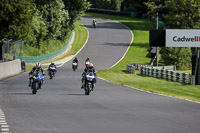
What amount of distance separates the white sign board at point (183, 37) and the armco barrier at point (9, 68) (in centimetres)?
1281

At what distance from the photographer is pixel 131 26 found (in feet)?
357

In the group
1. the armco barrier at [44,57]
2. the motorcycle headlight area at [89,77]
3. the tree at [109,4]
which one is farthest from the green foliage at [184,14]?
the motorcycle headlight area at [89,77]

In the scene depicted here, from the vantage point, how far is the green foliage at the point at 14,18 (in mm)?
61531

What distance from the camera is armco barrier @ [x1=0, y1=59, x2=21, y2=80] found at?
3766cm

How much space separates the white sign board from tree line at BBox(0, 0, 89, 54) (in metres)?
25.0

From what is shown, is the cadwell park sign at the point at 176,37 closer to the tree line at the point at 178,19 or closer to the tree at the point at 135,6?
the tree line at the point at 178,19

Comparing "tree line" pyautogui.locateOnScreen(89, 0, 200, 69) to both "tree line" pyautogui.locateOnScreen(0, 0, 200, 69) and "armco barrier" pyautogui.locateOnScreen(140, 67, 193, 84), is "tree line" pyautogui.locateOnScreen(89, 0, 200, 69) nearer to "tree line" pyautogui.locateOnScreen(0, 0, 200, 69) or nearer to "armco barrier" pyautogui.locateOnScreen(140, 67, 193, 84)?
"tree line" pyautogui.locateOnScreen(0, 0, 200, 69)

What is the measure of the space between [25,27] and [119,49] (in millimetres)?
24850

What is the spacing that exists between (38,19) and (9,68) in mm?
33243

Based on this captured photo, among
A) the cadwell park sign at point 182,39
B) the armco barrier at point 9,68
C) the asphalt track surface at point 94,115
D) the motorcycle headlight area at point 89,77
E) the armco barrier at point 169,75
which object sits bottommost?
the armco barrier at point 169,75

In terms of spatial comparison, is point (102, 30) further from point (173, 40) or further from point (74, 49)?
point (173, 40)

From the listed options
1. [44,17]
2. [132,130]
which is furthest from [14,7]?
[132,130]

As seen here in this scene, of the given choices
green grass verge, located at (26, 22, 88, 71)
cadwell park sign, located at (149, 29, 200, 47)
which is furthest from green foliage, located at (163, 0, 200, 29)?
cadwell park sign, located at (149, 29, 200, 47)

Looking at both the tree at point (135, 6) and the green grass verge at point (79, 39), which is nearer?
the green grass verge at point (79, 39)
